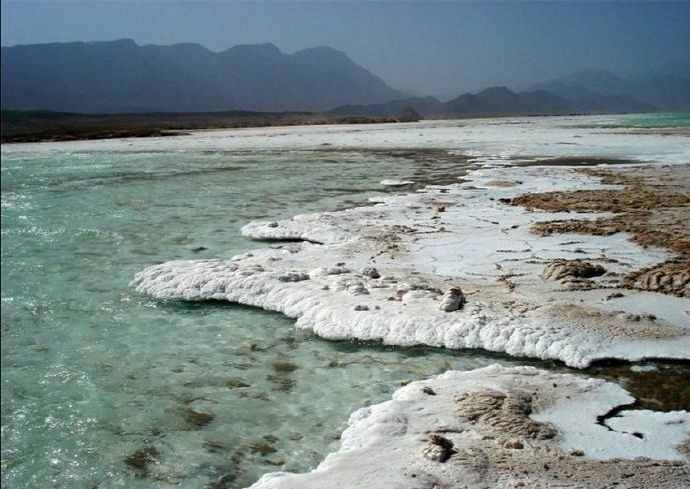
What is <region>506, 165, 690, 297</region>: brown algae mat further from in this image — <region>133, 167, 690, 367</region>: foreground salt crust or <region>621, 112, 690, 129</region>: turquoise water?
<region>621, 112, 690, 129</region>: turquoise water

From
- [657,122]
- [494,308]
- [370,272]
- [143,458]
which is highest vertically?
[657,122]

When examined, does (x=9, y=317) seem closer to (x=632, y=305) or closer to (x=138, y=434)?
(x=138, y=434)

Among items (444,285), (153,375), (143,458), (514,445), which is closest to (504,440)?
(514,445)

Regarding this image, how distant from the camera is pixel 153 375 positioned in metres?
5.61

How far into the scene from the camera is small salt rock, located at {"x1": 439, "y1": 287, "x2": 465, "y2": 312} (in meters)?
6.66

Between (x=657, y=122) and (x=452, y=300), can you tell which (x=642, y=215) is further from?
(x=657, y=122)

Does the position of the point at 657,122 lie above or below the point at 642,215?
above

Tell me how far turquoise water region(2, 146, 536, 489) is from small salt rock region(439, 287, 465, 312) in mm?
787

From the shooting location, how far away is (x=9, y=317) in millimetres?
6859

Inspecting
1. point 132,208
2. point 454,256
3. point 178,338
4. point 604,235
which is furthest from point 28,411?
point 132,208

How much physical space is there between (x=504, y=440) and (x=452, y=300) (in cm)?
262

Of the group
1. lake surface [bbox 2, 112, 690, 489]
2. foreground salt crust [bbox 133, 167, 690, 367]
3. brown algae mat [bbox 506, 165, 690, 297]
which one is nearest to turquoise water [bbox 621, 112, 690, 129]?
brown algae mat [bbox 506, 165, 690, 297]

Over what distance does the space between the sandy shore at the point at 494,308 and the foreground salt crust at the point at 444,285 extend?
0.9 inches

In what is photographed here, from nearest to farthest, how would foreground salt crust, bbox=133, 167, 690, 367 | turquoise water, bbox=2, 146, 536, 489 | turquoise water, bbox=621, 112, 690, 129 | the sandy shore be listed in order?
the sandy shore, turquoise water, bbox=2, 146, 536, 489, foreground salt crust, bbox=133, 167, 690, 367, turquoise water, bbox=621, 112, 690, 129
